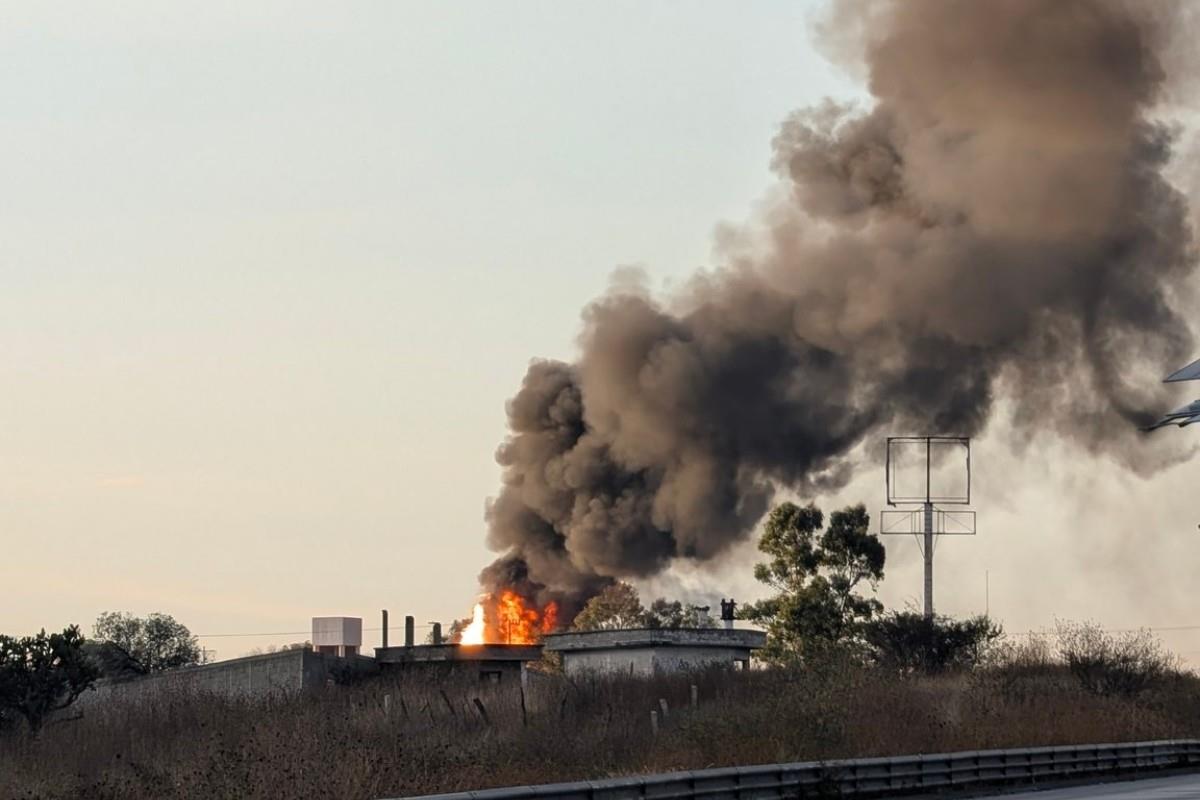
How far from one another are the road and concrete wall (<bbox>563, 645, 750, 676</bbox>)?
1171 inches

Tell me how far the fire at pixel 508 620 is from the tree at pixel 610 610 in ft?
4.96

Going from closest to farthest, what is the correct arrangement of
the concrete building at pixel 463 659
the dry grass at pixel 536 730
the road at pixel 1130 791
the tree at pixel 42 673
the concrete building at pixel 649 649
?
the road at pixel 1130 791, the dry grass at pixel 536 730, the tree at pixel 42 673, the concrete building at pixel 463 659, the concrete building at pixel 649 649

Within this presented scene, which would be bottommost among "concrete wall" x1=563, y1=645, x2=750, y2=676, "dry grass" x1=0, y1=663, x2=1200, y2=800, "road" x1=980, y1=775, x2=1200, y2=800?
"road" x1=980, y1=775, x2=1200, y2=800

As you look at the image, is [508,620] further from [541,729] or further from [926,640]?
[541,729]

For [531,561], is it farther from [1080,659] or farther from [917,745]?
[917,745]

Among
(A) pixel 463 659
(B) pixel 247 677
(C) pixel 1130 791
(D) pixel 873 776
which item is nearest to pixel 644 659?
(A) pixel 463 659

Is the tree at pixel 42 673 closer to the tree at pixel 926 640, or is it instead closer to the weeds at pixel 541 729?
the weeds at pixel 541 729

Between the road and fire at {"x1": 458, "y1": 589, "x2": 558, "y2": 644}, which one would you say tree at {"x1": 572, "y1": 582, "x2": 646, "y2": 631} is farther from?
the road

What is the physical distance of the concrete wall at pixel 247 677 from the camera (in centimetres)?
6288

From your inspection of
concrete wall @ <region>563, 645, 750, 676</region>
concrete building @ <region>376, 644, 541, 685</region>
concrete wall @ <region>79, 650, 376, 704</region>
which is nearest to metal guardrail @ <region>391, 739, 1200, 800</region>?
concrete wall @ <region>563, 645, 750, 676</region>

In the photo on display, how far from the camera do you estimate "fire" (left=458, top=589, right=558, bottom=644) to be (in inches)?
3189

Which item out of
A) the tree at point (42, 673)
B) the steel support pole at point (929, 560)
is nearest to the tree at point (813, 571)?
the steel support pole at point (929, 560)

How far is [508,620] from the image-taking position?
8169 cm

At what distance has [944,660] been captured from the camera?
82.4 m
